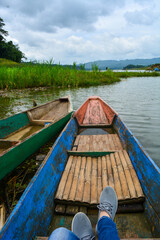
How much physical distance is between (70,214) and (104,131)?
2.80 meters

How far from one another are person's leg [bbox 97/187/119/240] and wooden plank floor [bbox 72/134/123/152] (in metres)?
1.40

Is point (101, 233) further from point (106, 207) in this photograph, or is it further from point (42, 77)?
point (42, 77)

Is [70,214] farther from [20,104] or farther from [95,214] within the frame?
[20,104]

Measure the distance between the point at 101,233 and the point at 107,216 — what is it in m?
0.25

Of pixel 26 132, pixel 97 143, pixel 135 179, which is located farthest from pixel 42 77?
pixel 135 179

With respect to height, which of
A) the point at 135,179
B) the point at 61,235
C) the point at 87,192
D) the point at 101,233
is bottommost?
the point at 87,192

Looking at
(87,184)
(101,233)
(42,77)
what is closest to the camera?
(101,233)

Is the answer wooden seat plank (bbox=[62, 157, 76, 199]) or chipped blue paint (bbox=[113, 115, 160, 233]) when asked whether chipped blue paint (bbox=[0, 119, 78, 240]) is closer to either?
wooden seat plank (bbox=[62, 157, 76, 199])

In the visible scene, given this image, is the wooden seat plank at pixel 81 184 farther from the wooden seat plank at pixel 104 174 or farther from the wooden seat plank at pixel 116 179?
the wooden seat plank at pixel 116 179

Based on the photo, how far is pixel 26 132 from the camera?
13.5 ft

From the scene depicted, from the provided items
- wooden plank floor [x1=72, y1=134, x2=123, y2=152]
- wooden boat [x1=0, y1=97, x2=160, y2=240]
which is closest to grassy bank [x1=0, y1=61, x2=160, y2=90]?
wooden plank floor [x1=72, y1=134, x2=123, y2=152]

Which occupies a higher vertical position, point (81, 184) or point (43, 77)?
point (43, 77)

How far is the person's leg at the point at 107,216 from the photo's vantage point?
1.13 m

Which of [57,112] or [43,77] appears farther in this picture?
[43,77]
